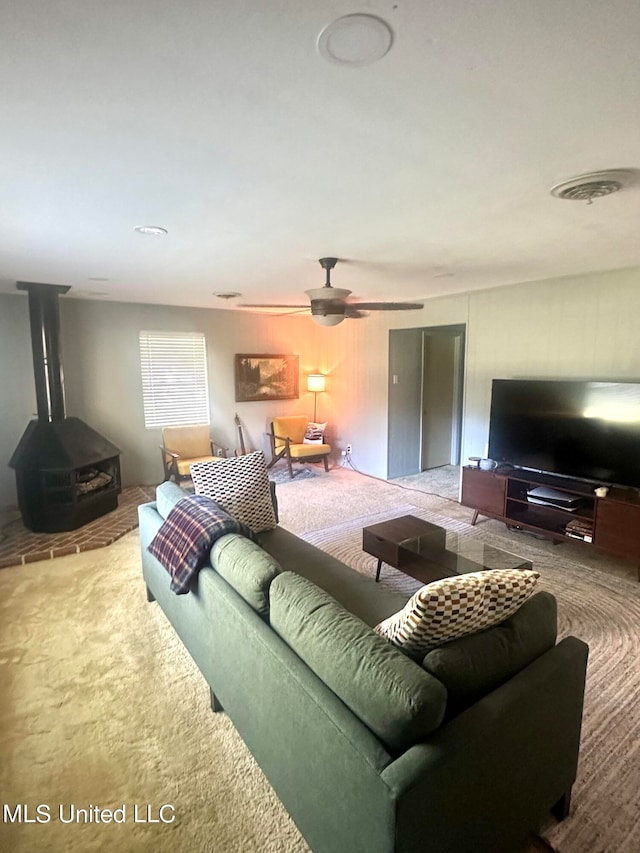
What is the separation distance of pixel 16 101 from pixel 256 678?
199cm

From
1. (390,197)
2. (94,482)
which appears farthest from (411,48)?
(94,482)

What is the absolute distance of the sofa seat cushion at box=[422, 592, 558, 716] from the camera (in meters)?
1.28

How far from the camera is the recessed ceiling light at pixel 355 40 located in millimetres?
972

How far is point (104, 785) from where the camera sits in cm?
174

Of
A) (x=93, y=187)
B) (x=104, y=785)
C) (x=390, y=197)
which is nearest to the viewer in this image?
(x=104, y=785)

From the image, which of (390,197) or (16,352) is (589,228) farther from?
(16,352)

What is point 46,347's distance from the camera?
4305mm

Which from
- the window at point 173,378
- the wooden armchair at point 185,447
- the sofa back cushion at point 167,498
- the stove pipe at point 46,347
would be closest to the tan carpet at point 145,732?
the sofa back cushion at point 167,498

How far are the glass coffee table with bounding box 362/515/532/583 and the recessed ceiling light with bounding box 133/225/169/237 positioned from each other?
7.83ft

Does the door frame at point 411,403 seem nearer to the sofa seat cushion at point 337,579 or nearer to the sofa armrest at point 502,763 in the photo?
the sofa seat cushion at point 337,579

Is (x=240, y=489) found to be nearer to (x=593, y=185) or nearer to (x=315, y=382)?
(x=593, y=185)

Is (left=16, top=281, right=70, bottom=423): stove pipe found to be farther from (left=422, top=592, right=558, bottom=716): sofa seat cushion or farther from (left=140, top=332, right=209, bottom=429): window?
(left=422, top=592, right=558, bottom=716): sofa seat cushion

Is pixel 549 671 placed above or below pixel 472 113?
below

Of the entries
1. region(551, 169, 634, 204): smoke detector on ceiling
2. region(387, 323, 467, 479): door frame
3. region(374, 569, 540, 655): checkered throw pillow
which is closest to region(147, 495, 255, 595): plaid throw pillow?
region(374, 569, 540, 655): checkered throw pillow
